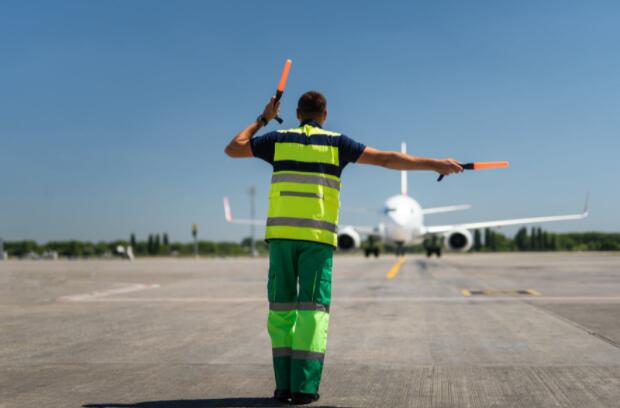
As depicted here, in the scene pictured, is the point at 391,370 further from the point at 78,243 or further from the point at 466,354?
the point at 78,243

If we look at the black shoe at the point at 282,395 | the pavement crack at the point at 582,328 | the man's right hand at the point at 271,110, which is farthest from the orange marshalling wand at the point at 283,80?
the pavement crack at the point at 582,328

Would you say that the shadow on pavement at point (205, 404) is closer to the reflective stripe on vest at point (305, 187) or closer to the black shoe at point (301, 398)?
the black shoe at point (301, 398)

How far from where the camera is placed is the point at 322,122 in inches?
174

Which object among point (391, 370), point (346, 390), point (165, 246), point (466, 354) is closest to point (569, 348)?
point (466, 354)

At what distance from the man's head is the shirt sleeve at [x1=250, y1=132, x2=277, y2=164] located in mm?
259

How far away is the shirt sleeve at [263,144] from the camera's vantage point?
13.9 feet

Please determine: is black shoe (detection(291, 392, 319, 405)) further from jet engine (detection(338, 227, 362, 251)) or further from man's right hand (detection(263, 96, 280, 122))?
jet engine (detection(338, 227, 362, 251))

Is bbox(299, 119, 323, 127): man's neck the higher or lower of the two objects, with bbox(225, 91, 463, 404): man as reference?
higher

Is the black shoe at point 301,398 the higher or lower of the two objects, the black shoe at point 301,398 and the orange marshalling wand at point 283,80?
the lower

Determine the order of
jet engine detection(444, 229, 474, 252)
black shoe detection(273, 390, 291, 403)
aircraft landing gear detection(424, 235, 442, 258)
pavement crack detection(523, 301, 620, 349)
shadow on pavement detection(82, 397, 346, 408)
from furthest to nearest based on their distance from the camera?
aircraft landing gear detection(424, 235, 442, 258) → jet engine detection(444, 229, 474, 252) → pavement crack detection(523, 301, 620, 349) → black shoe detection(273, 390, 291, 403) → shadow on pavement detection(82, 397, 346, 408)

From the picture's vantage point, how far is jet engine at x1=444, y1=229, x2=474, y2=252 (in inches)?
1610

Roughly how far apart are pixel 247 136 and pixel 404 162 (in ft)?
3.31

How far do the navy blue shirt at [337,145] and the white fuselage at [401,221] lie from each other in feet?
113

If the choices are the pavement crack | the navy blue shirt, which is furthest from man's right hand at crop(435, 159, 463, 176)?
the pavement crack
